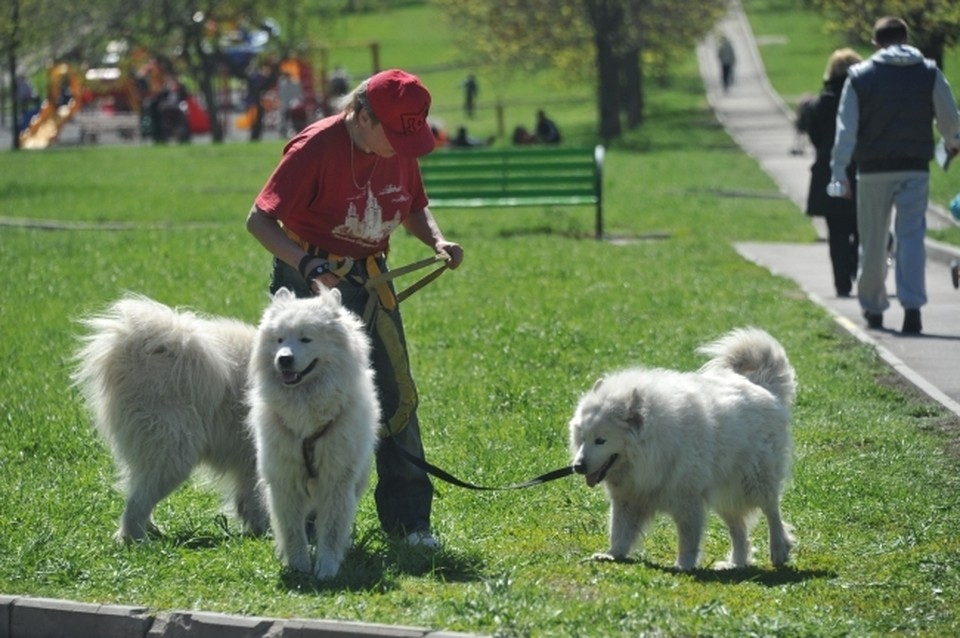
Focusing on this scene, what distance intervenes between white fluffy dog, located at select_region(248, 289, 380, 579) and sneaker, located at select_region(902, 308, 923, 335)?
808 centimetres

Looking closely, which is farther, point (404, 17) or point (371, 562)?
point (404, 17)

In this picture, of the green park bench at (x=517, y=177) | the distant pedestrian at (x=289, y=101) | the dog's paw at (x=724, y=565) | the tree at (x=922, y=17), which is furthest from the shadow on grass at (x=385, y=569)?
the distant pedestrian at (x=289, y=101)

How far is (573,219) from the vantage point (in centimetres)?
2581

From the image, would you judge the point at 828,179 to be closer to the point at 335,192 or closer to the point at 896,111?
the point at 896,111

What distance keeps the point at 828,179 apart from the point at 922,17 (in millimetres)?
12409

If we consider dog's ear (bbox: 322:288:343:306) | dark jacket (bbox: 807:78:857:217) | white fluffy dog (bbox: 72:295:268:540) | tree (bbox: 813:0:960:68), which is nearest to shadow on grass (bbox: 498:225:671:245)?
tree (bbox: 813:0:960:68)

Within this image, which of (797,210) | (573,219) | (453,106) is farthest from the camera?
(453,106)

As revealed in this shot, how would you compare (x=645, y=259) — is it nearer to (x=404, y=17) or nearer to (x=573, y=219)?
(x=573, y=219)

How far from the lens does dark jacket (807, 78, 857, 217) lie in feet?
54.5

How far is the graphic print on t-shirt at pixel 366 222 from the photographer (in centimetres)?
766

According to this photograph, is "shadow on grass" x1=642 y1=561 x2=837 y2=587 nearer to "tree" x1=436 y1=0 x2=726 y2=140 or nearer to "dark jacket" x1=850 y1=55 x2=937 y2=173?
"dark jacket" x1=850 y1=55 x2=937 y2=173

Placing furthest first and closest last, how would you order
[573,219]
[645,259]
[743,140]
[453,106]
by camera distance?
[453,106], [743,140], [573,219], [645,259]

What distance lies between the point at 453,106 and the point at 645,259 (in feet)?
160

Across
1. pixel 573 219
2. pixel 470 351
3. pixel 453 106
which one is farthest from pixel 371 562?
pixel 453 106
